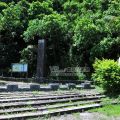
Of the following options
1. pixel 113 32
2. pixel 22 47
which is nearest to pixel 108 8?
pixel 113 32

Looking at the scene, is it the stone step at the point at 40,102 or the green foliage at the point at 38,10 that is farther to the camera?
the green foliage at the point at 38,10

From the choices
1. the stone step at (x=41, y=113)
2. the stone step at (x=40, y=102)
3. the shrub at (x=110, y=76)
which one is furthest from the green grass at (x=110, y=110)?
the shrub at (x=110, y=76)

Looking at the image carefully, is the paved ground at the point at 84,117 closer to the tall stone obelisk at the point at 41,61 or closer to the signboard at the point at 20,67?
the tall stone obelisk at the point at 41,61

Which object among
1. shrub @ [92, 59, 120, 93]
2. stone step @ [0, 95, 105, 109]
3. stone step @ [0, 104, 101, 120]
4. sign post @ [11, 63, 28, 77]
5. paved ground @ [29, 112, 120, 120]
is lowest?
paved ground @ [29, 112, 120, 120]

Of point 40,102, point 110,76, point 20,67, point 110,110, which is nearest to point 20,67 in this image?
point 20,67

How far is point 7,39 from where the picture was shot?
30109 millimetres

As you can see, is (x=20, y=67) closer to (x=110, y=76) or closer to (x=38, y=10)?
(x=38, y=10)

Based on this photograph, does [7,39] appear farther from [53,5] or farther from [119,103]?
[119,103]

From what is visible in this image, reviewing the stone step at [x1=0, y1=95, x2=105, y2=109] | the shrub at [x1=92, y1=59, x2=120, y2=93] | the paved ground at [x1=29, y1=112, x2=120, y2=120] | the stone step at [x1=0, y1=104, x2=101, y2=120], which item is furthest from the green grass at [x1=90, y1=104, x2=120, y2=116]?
the shrub at [x1=92, y1=59, x2=120, y2=93]

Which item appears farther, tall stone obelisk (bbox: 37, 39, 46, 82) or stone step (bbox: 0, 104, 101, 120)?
tall stone obelisk (bbox: 37, 39, 46, 82)

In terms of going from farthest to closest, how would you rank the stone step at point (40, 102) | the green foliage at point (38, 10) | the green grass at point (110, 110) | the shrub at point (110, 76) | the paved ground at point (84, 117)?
the green foliage at point (38, 10)
the shrub at point (110, 76)
the green grass at point (110, 110)
the stone step at point (40, 102)
the paved ground at point (84, 117)

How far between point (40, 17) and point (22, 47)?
3124 millimetres

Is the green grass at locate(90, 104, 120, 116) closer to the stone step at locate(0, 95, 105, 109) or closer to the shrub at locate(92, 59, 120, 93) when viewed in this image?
the stone step at locate(0, 95, 105, 109)

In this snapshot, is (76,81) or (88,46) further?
(88,46)
